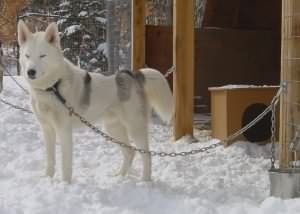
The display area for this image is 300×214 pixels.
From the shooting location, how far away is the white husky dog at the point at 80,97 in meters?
4.28

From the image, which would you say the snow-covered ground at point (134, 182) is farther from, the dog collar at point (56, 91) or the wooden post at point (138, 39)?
the wooden post at point (138, 39)

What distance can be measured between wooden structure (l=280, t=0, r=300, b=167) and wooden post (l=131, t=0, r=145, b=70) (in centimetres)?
394

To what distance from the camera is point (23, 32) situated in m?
4.33

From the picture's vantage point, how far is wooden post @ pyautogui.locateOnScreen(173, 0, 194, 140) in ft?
21.5

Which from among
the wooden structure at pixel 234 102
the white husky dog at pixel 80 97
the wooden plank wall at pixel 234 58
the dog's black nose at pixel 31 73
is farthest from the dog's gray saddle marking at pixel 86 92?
the wooden plank wall at pixel 234 58

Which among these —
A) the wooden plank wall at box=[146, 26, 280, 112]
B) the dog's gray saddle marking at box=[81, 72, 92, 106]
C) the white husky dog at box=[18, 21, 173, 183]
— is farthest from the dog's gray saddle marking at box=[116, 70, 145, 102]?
the wooden plank wall at box=[146, 26, 280, 112]

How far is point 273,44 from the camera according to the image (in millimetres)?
10266

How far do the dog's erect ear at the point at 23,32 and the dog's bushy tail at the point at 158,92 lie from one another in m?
1.18

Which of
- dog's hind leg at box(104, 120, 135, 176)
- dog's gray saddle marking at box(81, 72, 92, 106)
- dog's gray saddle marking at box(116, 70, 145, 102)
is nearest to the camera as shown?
dog's gray saddle marking at box(81, 72, 92, 106)

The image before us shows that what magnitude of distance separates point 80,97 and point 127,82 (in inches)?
18.8

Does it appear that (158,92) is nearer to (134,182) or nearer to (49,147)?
(134,182)

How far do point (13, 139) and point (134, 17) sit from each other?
8.73 ft

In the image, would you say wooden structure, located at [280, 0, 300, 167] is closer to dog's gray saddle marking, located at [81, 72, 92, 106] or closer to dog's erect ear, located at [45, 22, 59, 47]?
dog's gray saddle marking, located at [81, 72, 92, 106]

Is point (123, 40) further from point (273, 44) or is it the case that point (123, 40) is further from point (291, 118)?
point (291, 118)
